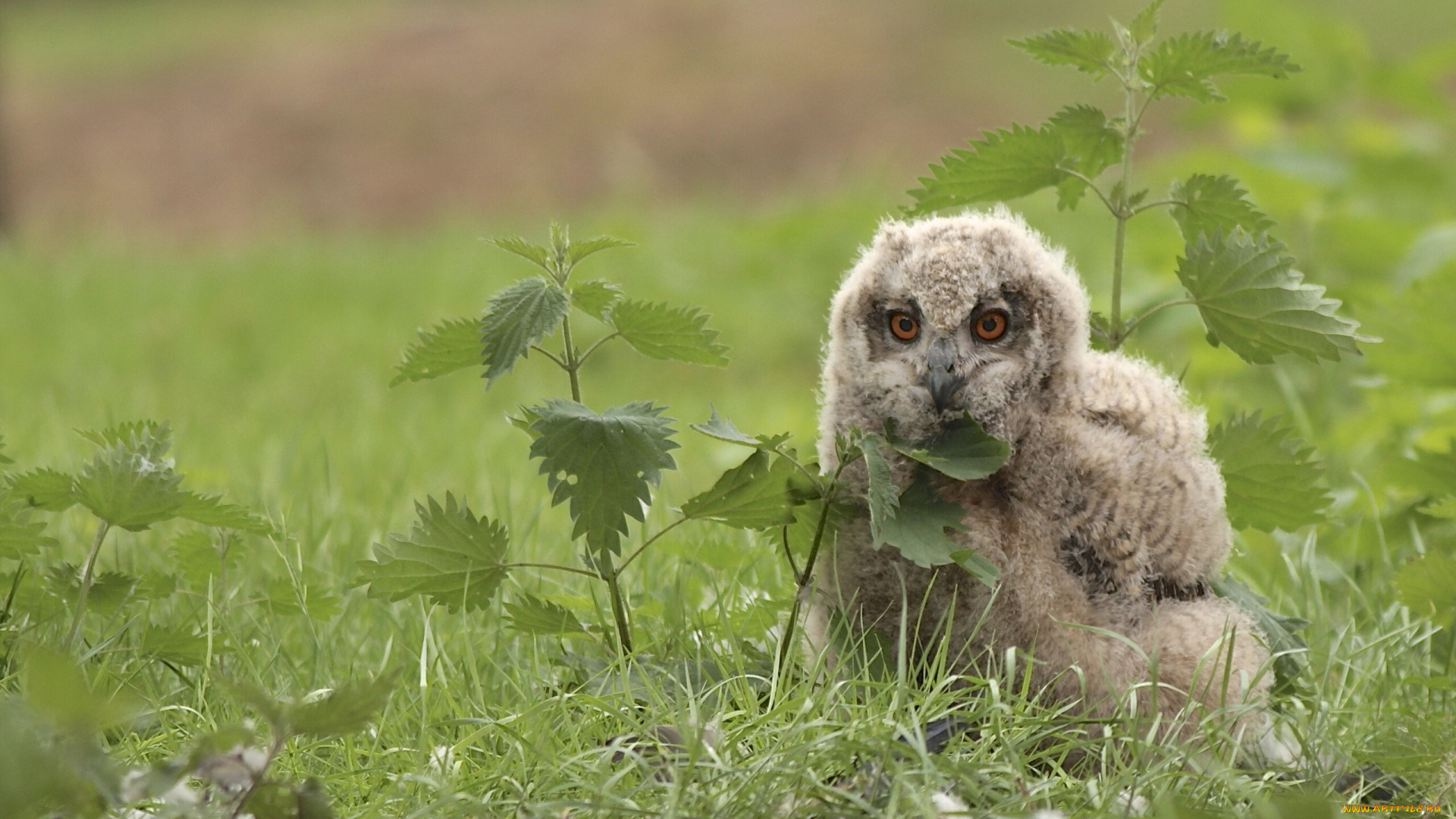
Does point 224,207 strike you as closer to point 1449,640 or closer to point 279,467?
point 279,467

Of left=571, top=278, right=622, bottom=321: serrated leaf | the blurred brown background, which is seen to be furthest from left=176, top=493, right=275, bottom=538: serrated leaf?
the blurred brown background

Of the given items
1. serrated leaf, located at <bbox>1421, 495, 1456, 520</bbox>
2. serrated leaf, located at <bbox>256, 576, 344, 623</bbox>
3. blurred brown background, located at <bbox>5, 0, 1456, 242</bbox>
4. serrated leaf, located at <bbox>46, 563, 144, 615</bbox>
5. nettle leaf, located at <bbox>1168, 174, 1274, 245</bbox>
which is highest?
blurred brown background, located at <bbox>5, 0, 1456, 242</bbox>

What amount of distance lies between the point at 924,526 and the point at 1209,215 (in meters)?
1.22

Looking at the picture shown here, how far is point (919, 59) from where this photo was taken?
24.8 m

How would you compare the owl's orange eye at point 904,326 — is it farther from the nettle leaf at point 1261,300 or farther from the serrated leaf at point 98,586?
the serrated leaf at point 98,586

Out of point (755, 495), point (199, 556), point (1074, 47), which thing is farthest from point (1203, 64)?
point (199, 556)

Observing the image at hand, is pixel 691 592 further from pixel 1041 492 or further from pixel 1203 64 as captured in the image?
pixel 1203 64

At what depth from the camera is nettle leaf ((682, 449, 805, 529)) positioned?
290cm

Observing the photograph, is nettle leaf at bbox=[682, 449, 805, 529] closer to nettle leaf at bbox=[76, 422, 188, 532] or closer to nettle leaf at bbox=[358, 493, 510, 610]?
nettle leaf at bbox=[358, 493, 510, 610]

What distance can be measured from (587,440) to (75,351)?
7041 millimetres

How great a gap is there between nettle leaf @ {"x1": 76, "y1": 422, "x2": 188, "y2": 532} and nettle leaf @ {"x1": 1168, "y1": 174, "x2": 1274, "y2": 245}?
7.86ft

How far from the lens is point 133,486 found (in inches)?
112

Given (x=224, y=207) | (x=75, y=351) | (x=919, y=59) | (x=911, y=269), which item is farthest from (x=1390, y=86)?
(x=224, y=207)

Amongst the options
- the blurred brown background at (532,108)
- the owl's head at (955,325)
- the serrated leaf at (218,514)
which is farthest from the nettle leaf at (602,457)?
the blurred brown background at (532,108)
